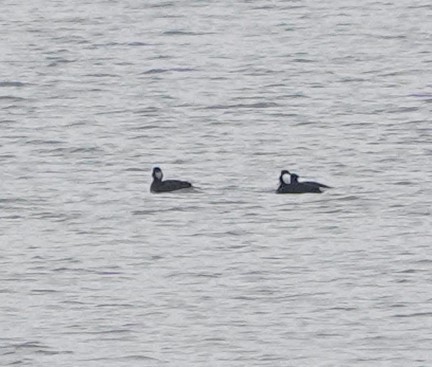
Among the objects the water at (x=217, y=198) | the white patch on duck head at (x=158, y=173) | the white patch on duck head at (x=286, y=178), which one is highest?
the white patch on duck head at (x=158, y=173)

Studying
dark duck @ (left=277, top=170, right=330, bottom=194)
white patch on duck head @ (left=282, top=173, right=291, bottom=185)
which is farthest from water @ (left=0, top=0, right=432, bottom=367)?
white patch on duck head @ (left=282, top=173, right=291, bottom=185)

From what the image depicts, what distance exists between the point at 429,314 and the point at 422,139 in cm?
1024

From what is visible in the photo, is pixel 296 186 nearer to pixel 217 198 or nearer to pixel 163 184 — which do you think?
pixel 217 198

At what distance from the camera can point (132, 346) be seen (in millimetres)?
21797

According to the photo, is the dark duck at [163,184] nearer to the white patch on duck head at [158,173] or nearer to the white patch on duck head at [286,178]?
the white patch on duck head at [158,173]

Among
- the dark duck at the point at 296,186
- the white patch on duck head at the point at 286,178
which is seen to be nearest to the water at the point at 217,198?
the dark duck at the point at 296,186

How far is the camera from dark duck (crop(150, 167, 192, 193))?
2880cm

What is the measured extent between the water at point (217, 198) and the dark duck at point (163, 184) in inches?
6.4

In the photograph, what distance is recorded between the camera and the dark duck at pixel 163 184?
1134 inches

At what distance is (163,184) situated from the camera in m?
28.9

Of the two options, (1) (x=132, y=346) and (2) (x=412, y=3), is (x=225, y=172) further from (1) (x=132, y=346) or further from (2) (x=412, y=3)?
(2) (x=412, y=3)

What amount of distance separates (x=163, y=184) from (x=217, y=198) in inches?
31.7

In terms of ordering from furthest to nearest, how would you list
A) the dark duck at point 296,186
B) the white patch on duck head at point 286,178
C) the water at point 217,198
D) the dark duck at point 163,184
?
the white patch on duck head at point 286,178
the dark duck at point 163,184
the dark duck at point 296,186
the water at point 217,198

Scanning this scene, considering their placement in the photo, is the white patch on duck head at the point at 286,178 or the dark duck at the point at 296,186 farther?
the white patch on duck head at the point at 286,178
